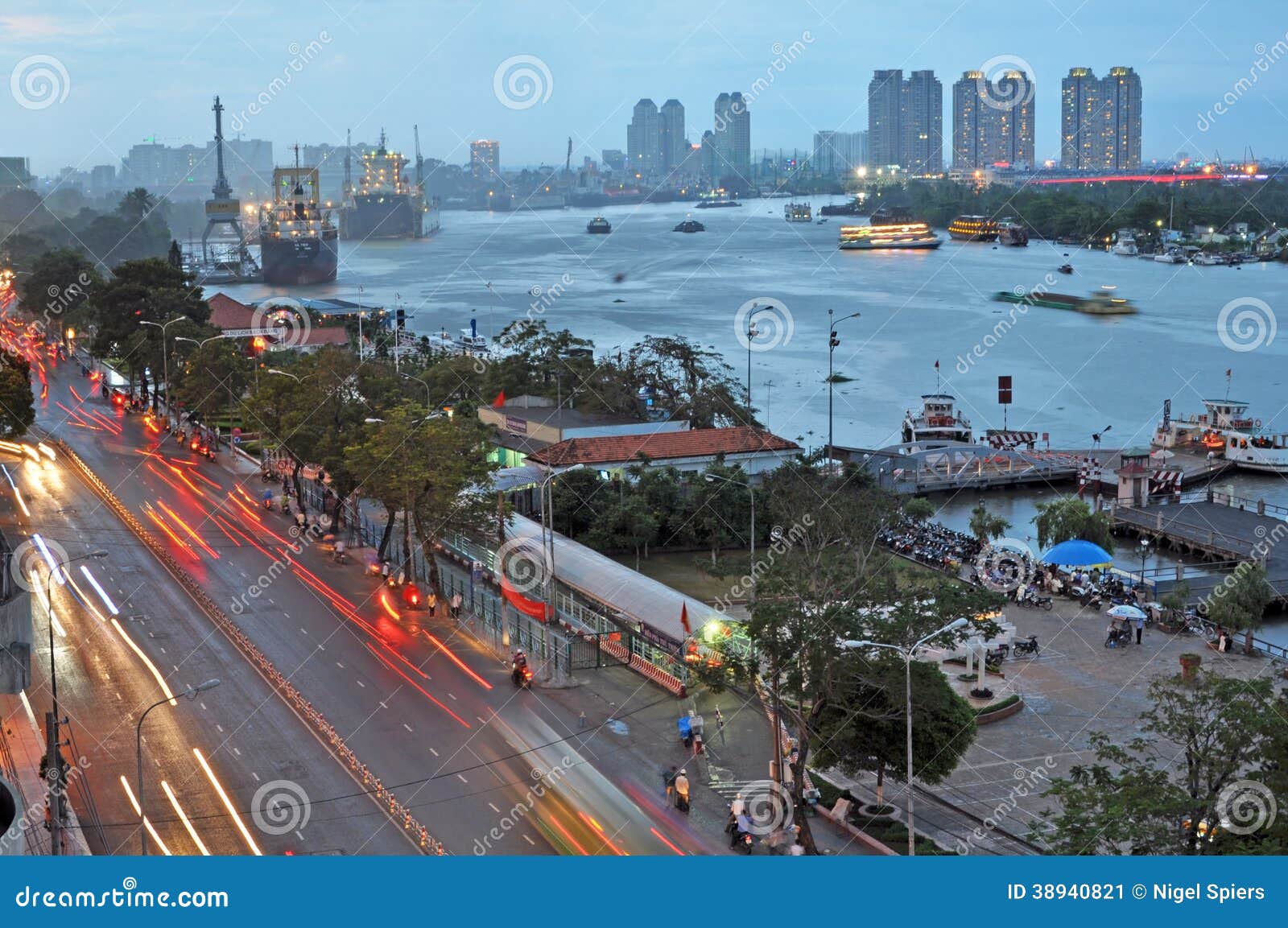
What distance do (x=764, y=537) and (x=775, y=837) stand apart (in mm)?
Answer: 11989

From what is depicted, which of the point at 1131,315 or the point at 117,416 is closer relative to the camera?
the point at 117,416

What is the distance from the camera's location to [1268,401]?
1741 inches

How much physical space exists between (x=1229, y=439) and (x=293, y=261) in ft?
240

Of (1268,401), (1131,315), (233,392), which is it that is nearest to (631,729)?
(233,392)

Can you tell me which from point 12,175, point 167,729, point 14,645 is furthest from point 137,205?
point 167,729

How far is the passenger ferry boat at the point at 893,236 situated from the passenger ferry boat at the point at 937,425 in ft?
228

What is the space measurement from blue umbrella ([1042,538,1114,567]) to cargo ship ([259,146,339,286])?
81.6 metres

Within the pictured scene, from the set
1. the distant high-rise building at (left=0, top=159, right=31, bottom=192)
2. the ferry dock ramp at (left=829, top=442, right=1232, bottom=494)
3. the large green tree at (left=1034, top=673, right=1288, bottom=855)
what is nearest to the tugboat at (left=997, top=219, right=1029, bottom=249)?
the ferry dock ramp at (left=829, top=442, right=1232, bottom=494)

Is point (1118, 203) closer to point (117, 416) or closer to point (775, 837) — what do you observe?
point (117, 416)

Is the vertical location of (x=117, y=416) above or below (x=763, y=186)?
below

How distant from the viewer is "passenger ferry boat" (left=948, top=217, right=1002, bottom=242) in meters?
106

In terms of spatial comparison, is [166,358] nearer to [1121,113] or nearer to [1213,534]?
[1213,534]

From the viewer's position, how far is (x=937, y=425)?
3744cm

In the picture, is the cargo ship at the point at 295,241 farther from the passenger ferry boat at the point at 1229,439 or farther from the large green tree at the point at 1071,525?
the large green tree at the point at 1071,525
